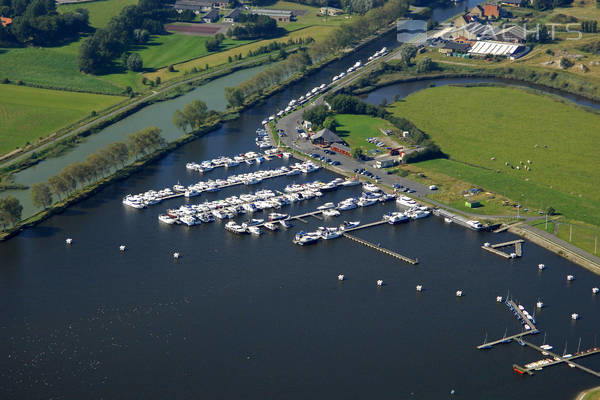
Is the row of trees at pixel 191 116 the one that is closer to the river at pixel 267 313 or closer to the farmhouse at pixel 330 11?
the river at pixel 267 313

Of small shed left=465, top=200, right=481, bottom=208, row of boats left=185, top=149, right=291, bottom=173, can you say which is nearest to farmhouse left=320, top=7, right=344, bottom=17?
row of boats left=185, top=149, right=291, bottom=173

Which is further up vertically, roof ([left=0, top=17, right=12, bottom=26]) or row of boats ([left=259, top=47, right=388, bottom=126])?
roof ([left=0, top=17, right=12, bottom=26])

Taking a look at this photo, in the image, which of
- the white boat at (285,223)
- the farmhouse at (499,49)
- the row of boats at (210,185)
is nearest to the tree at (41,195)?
the row of boats at (210,185)

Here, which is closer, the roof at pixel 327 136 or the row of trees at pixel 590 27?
the roof at pixel 327 136

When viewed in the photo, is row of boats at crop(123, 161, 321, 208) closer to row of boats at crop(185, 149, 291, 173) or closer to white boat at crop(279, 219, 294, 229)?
row of boats at crop(185, 149, 291, 173)

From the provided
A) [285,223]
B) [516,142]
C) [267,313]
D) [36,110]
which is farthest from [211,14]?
[267,313]

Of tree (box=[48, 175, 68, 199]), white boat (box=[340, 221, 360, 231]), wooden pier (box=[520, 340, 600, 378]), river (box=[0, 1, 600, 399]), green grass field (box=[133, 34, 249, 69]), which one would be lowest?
wooden pier (box=[520, 340, 600, 378])
